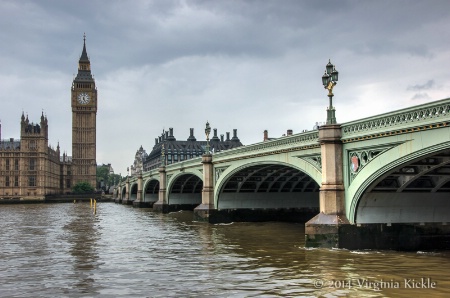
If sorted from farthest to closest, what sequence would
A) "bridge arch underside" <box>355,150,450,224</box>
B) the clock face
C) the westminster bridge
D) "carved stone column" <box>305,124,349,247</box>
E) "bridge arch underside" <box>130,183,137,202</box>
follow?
the clock face < "bridge arch underside" <box>130,183,137,202</box> < "carved stone column" <box>305,124,349,247</box> < "bridge arch underside" <box>355,150,450,224</box> < the westminster bridge

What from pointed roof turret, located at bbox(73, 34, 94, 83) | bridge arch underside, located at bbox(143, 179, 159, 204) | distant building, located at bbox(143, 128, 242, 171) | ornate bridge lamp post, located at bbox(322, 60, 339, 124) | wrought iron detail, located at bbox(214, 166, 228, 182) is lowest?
bridge arch underside, located at bbox(143, 179, 159, 204)

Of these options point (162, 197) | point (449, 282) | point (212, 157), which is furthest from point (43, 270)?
point (162, 197)

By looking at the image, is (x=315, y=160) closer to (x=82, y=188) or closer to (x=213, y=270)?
(x=213, y=270)

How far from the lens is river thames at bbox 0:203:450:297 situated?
15.3 meters

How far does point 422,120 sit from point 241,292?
30.5 ft

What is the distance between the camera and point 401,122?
19.8 m

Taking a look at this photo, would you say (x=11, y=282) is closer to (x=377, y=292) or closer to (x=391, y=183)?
(x=377, y=292)

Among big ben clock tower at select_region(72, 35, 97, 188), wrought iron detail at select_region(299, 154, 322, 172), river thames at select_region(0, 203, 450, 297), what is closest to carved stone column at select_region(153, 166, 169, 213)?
river thames at select_region(0, 203, 450, 297)

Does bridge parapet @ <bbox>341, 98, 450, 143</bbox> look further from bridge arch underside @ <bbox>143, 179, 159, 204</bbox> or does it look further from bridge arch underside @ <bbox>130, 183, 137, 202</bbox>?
bridge arch underside @ <bbox>130, 183, 137, 202</bbox>

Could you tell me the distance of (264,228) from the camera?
3766cm

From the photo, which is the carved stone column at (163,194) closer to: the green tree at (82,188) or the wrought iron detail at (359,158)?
the wrought iron detail at (359,158)

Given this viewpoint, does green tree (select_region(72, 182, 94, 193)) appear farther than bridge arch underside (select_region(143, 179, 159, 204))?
Yes

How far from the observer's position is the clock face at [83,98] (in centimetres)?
17438

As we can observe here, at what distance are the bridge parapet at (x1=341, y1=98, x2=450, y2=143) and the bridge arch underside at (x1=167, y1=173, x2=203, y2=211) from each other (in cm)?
4217
